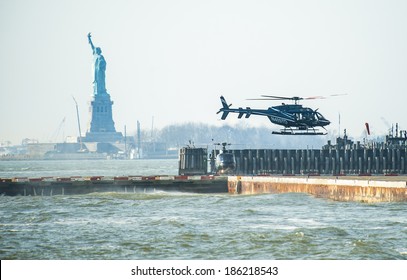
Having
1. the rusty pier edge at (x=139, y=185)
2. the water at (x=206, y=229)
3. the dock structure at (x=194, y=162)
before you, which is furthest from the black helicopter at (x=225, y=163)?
the water at (x=206, y=229)

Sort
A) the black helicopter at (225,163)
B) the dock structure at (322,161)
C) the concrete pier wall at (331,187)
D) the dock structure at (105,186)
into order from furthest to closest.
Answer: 1. the dock structure at (322,161)
2. the black helicopter at (225,163)
3. the dock structure at (105,186)
4. the concrete pier wall at (331,187)

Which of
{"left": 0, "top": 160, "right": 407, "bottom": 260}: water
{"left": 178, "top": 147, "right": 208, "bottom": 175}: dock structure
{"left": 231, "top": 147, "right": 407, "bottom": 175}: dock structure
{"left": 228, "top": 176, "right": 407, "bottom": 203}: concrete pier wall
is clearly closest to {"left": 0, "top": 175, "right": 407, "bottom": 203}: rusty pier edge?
{"left": 228, "top": 176, "right": 407, "bottom": 203}: concrete pier wall

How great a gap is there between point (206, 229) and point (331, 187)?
2358 cm

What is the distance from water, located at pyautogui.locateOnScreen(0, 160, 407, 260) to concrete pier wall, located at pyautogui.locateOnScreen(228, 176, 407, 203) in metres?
1.18

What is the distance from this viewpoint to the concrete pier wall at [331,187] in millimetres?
75750

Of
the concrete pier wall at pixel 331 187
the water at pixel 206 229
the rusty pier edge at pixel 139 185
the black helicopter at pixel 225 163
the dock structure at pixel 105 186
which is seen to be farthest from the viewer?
the black helicopter at pixel 225 163

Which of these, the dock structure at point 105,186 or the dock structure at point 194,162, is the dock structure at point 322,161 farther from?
the dock structure at point 105,186

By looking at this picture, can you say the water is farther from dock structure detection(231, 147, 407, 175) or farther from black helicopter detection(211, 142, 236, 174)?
dock structure detection(231, 147, 407, 175)

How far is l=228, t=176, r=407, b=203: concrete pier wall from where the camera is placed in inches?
Result: 2982

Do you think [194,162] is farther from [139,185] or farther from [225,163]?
[139,185]

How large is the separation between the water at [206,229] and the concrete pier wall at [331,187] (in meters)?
1.18

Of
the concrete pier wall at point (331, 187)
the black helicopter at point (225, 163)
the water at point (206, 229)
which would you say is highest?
the black helicopter at point (225, 163)

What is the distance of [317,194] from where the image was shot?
87125mm
